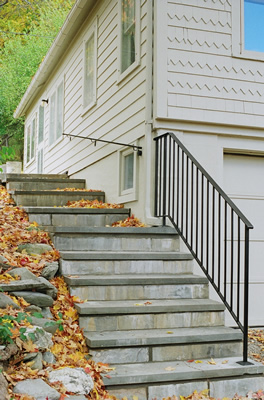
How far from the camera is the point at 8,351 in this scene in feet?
11.2

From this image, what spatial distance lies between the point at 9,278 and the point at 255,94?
4113 mm

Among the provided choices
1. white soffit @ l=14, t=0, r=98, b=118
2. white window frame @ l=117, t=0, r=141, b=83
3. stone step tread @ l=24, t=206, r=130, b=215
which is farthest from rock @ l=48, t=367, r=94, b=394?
white soffit @ l=14, t=0, r=98, b=118

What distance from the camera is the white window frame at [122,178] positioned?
6465 mm

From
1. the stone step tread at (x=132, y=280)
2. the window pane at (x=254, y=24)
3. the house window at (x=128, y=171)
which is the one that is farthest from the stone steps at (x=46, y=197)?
the window pane at (x=254, y=24)

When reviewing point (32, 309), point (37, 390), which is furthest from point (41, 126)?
point (37, 390)

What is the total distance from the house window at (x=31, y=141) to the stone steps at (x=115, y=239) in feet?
34.1

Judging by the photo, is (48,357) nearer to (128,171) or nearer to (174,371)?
(174,371)

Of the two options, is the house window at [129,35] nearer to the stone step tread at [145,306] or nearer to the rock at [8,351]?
the stone step tread at [145,306]

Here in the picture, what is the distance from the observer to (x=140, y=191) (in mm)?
6359

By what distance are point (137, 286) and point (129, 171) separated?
2.43 m

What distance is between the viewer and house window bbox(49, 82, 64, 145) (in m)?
11.4

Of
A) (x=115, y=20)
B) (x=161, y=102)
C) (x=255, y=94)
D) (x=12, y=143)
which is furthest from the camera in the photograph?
(x=12, y=143)

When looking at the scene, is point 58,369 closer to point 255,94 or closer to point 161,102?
point 161,102

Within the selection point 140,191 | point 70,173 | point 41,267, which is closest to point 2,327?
point 41,267
